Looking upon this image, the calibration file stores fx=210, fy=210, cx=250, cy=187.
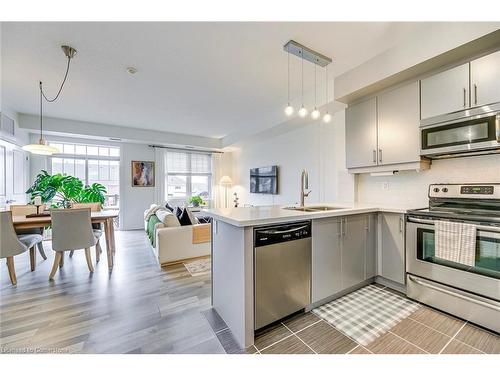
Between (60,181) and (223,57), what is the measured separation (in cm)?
489

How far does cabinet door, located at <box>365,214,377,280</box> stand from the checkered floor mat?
0.68ft

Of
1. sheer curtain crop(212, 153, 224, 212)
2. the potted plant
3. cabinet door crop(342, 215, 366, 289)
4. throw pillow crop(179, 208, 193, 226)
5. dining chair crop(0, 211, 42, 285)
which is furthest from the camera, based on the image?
sheer curtain crop(212, 153, 224, 212)

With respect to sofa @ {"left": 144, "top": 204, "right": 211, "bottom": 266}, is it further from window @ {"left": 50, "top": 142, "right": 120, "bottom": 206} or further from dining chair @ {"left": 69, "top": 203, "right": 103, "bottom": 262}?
window @ {"left": 50, "top": 142, "right": 120, "bottom": 206}

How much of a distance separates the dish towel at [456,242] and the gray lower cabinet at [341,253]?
61 centimetres

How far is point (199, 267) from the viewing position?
3076 mm

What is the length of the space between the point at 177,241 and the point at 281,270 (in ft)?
6.74

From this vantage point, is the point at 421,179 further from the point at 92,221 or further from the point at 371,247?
the point at 92,221

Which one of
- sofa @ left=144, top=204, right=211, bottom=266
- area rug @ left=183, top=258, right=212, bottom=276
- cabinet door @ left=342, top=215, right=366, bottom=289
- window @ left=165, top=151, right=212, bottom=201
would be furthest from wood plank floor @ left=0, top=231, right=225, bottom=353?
window @ left=165, top=151, right=212, bottom=201

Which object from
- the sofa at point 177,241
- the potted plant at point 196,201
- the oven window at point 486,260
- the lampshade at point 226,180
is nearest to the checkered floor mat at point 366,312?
the oven window at point 486,260

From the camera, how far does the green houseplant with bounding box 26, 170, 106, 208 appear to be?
4.63 meters

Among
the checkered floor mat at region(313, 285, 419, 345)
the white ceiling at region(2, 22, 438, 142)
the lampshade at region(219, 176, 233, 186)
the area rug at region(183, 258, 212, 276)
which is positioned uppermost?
the white ceiling at region(2, 22, 438, 142)

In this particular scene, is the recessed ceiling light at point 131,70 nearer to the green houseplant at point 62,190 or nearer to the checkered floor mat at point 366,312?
the green houseplant at point 62,190
